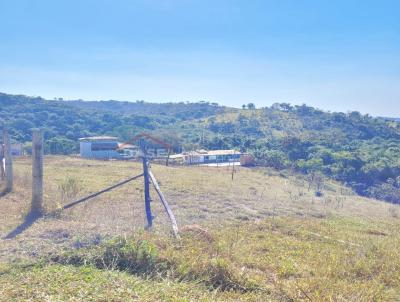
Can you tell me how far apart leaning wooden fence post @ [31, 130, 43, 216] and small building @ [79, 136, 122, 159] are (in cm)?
3326

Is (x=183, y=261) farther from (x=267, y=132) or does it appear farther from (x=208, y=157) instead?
(x=267, y=132)

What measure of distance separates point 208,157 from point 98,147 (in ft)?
41.3

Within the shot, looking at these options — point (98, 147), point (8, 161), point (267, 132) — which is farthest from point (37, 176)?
point (267, 132)

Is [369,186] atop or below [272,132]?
below

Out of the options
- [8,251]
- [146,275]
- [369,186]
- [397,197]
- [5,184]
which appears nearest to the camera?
[146,275]

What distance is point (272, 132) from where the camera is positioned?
240 ft

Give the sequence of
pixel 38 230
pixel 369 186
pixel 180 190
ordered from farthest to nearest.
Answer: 1. pixel 369 186
2. pixel 180 190
3. pixel 38 230

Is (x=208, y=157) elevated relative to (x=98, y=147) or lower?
lower

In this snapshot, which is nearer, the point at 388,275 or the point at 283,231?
the point at 388,275

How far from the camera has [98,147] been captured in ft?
132

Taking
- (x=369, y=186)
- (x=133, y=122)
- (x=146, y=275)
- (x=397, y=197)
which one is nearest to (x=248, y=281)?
(x=146, y=275)

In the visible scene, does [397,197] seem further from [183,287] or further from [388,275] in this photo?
[183,287]

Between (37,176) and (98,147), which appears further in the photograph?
(98,147)

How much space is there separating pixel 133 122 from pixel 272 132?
2816 centimetres
